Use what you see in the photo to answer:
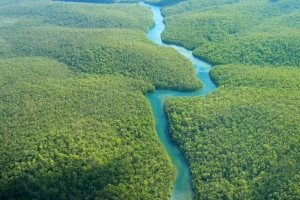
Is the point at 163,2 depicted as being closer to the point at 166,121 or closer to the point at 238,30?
the point at 238,30

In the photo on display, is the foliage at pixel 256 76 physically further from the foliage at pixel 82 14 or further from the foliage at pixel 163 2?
the foliage at pixel 163 2

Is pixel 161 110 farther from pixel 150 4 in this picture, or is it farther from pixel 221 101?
pixel 150 4

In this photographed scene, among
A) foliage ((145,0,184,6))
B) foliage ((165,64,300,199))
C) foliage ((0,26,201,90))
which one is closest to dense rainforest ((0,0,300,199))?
foliage ((165,64,300,199))

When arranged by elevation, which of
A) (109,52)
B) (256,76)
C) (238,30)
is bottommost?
(256,76)

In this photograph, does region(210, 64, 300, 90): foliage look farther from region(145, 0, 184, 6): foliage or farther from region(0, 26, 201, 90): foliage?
region(145, 0, 184, 6): foliage

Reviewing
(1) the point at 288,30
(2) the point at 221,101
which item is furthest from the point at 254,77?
(1) the point at 288,30

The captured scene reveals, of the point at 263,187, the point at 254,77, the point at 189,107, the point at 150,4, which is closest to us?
the point at 263,187

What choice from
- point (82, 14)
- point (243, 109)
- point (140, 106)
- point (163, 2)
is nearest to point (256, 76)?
point (243, 109)
